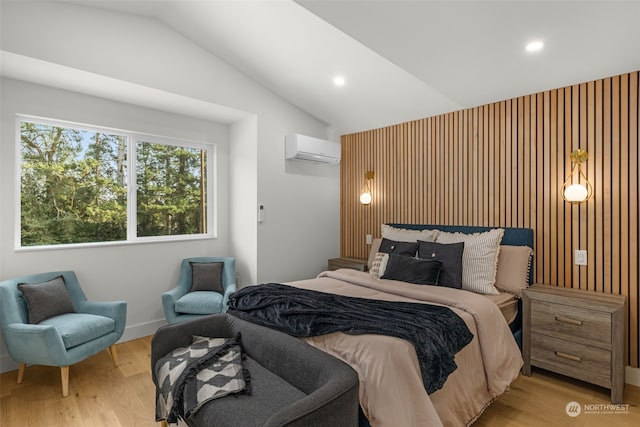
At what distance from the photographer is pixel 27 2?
2.65 meters

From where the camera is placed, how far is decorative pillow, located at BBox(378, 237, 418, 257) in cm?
344

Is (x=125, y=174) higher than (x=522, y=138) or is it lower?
lower

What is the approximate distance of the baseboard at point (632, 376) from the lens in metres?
2.68

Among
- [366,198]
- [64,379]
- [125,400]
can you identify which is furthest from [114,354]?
[366,198]

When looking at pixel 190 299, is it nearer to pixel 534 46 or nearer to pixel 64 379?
pixel 64 379

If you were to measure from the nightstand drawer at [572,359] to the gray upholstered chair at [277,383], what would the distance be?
1.99m

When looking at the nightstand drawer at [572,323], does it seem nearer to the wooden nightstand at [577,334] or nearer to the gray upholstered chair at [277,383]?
the wooden nightstand at [577,334]

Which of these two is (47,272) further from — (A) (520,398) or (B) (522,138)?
(B) (522,138)

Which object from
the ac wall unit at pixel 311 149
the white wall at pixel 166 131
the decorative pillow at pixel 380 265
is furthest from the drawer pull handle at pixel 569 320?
the ac wall unit at pixel 311 149

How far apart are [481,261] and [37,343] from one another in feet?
11.6

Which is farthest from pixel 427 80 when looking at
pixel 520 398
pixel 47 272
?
pixel 47 272

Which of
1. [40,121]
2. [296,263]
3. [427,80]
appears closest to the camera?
[427,80]

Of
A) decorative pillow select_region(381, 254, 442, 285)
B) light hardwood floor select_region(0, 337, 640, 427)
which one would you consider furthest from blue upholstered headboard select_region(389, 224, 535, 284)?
light hardwood floor select_region(0, 337, 640, 427)

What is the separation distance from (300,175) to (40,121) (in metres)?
2.73
